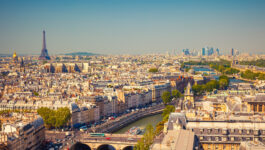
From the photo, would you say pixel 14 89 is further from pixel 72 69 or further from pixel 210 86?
pixel 72 69

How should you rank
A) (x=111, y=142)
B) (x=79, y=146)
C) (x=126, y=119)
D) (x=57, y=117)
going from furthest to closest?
(x=126, y=119) → (x=57, y=117) → (x=79, y=146) → (x=111, y=142)

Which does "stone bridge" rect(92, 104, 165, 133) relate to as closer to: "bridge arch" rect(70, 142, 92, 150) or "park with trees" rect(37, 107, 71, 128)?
"park with trees" rect(37, 107, 71, 128)

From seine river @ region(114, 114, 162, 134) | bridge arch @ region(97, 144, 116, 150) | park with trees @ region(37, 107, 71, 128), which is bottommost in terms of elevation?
seine river @ region(114, 114, 162, 134)

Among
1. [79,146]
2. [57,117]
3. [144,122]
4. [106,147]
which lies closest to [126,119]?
[144,122]

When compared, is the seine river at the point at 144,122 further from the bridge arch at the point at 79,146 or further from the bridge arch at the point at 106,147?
the bridge arch at the point at 79,146

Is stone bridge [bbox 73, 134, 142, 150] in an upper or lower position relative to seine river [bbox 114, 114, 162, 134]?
upper

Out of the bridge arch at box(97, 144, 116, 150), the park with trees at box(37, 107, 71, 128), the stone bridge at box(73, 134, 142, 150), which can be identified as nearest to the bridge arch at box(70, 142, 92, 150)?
the stone bridge at box(73, 134, 142, 150)

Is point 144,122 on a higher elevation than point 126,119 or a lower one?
lower

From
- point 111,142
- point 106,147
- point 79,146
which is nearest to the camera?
point 111,142

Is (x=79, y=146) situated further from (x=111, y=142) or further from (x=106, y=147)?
(x=111, y=142)
